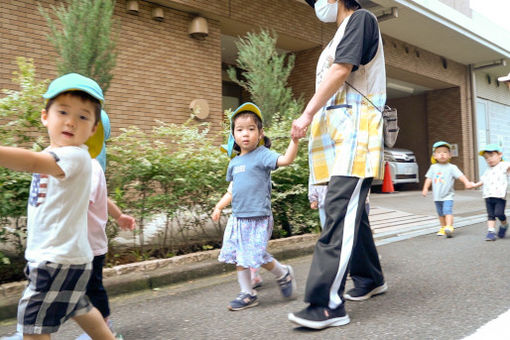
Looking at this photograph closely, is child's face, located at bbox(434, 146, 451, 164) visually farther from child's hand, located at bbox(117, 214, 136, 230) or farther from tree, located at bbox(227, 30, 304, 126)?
child's hand, located at bbox(117, 214, 136, 230)

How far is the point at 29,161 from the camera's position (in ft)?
5.02

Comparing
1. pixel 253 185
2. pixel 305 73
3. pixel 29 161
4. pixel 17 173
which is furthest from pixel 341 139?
pixel 305 73

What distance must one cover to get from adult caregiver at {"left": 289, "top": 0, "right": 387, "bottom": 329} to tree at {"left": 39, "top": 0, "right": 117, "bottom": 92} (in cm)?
285

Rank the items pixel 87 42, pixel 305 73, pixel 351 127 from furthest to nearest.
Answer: pixel 305 73 < pixel 87 42 < pixel 351 127

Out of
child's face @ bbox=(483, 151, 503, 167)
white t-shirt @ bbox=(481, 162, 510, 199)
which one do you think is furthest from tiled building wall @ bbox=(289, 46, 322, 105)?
white t-shirt @ bbox=(481, 162, 510, 199)

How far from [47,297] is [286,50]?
11.7 m

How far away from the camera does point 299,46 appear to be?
12.1 m

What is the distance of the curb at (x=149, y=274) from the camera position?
321 cm

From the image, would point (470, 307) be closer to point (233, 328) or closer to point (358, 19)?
point (233, 328)

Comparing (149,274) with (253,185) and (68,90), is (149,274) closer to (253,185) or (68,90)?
(253,185)

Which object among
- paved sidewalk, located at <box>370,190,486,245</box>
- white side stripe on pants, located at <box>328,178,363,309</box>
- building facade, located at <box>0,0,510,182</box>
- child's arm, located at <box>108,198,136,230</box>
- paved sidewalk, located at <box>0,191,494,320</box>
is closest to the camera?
child's arm, located at <box>108,198,136,230</box>

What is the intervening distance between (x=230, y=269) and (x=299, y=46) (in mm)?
8932

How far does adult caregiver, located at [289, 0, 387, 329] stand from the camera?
102 inches

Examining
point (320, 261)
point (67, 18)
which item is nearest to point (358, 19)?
point (320, 261)
